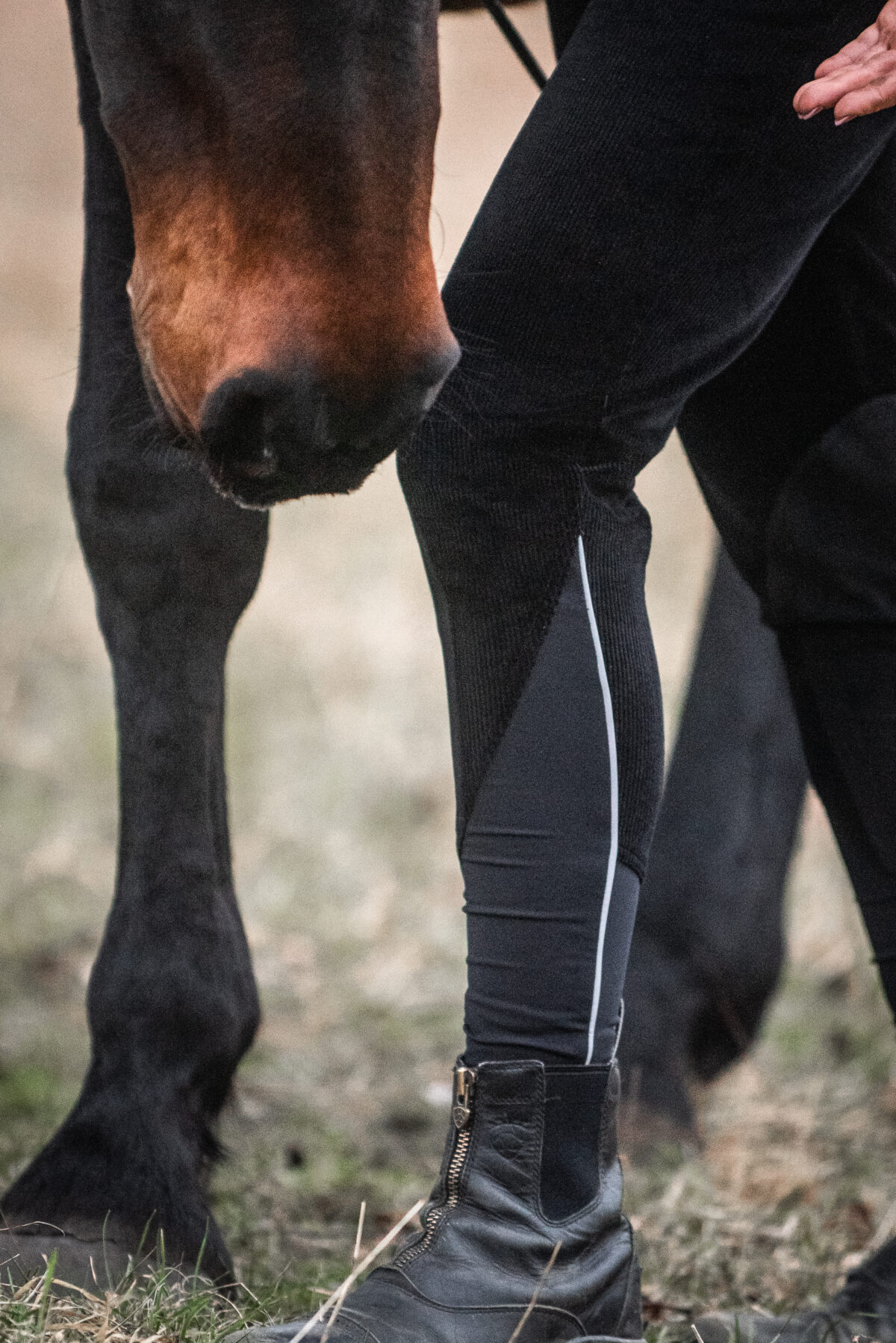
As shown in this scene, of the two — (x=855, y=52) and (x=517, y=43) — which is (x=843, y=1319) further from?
(x=517, y=43)

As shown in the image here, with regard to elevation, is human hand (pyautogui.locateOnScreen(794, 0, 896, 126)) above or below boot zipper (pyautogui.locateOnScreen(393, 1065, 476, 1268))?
above

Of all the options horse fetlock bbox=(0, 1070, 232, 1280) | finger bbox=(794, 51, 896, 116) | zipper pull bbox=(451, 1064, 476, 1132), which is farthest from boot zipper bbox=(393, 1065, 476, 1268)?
finger bbox=(794, 51, 896, 116)

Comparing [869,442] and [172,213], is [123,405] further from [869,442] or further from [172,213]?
[869,442]

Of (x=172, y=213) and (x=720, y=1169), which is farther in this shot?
(x=720, y=1169)

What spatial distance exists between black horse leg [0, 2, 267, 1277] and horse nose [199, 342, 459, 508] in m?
0.43

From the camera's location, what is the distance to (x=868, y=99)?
112 centimetres

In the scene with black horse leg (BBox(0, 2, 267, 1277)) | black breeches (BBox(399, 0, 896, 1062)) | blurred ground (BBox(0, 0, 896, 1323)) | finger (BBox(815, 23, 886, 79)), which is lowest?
blurred ground (BBox(0, 0, 896, 1323))

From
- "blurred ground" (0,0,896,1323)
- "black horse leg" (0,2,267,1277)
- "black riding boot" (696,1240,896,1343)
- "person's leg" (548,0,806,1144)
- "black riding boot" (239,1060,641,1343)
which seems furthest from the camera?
"person's leg" (548,0,806,1144)

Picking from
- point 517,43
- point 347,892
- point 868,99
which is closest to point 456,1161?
point 868,99

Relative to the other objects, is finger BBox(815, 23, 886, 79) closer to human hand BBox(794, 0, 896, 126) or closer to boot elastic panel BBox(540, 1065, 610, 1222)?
human hand BBox(794, 0, 896, 126)

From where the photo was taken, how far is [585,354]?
1.19 metres

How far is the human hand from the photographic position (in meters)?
1.12

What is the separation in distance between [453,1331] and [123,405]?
3.29 ft

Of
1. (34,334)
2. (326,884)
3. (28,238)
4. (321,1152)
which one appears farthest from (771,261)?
(28,238)
